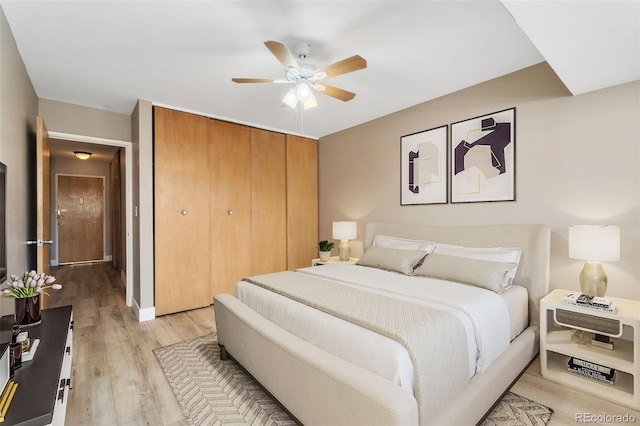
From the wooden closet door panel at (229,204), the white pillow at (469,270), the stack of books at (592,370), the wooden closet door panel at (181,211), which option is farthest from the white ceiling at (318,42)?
the stack of books at (592,370)

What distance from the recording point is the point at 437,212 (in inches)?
134

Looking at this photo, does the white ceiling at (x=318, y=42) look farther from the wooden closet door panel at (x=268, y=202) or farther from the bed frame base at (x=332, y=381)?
the bed frame base at (x=332, y=381)

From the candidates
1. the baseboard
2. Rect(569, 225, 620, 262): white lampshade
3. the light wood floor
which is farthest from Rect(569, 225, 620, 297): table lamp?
the baseboard

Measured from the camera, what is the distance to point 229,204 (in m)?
4.12

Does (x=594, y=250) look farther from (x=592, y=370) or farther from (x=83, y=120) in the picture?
(x=83, y=120)

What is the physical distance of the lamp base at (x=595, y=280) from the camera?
2168mm

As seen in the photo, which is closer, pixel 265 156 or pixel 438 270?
pixel 438 270

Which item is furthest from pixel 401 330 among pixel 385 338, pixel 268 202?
pixel 268 202

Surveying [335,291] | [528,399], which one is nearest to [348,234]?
[335,291]

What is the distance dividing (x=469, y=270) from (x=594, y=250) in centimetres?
80

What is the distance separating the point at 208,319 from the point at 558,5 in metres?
3.85

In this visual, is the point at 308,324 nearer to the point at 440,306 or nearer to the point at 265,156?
the point at 440,306

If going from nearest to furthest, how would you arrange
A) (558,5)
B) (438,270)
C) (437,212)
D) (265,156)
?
(558,5)
(438,270)
(437,212)
(265,156)

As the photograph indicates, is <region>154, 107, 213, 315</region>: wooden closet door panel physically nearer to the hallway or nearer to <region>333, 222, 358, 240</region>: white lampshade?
the hallway
